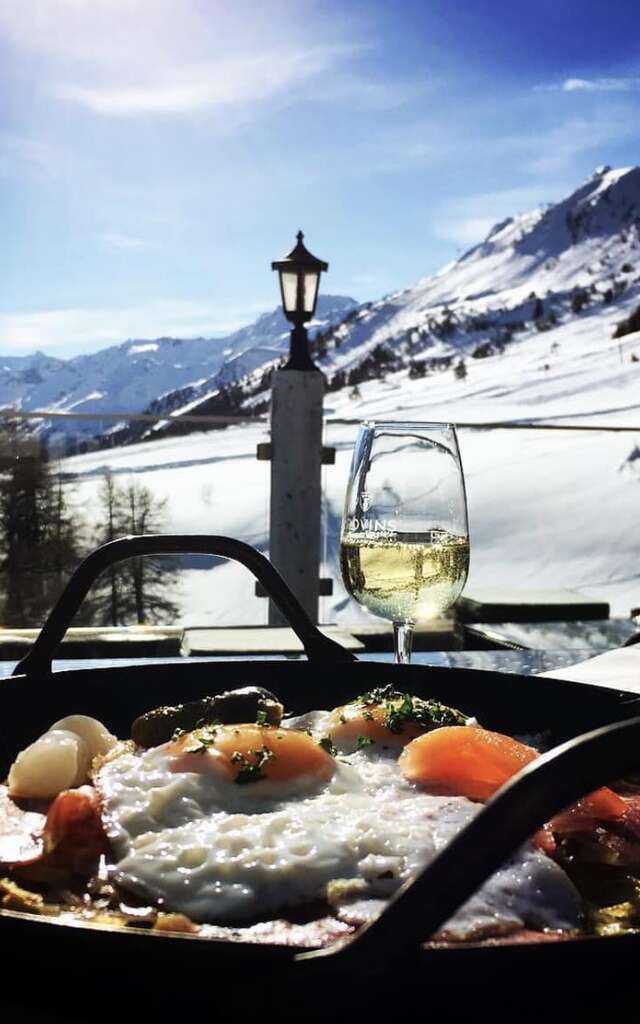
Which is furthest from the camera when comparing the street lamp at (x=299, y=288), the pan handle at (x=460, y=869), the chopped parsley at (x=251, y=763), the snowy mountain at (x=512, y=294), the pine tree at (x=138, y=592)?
the snowy mountain at (x=512, y=294)

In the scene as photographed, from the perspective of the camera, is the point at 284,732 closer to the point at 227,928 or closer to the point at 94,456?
the point at 227,928

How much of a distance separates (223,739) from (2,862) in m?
0.23

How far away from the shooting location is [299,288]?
6090mm

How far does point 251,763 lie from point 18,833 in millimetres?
200

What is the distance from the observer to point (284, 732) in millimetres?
880

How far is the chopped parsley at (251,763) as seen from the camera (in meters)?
0.81

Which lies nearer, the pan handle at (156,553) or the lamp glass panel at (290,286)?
the pan handle at (156,553)

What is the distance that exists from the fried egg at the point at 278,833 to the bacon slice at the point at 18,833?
2.2 inches

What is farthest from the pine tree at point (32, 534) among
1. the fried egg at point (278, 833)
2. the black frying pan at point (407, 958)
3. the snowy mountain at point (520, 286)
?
the snowy mountain at point (520, 286)

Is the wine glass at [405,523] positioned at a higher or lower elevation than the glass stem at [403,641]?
higher

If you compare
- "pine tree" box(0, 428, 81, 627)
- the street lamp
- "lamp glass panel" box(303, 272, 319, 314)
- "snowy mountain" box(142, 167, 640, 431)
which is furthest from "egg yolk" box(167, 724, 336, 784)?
"snowy mountain" box(142, 167, 640, 431)

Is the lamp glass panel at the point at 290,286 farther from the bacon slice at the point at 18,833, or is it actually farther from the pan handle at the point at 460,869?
the pan handle at the point at 460,869

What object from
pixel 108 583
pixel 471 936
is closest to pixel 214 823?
pixel 471 936

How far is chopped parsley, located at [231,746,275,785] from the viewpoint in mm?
814
